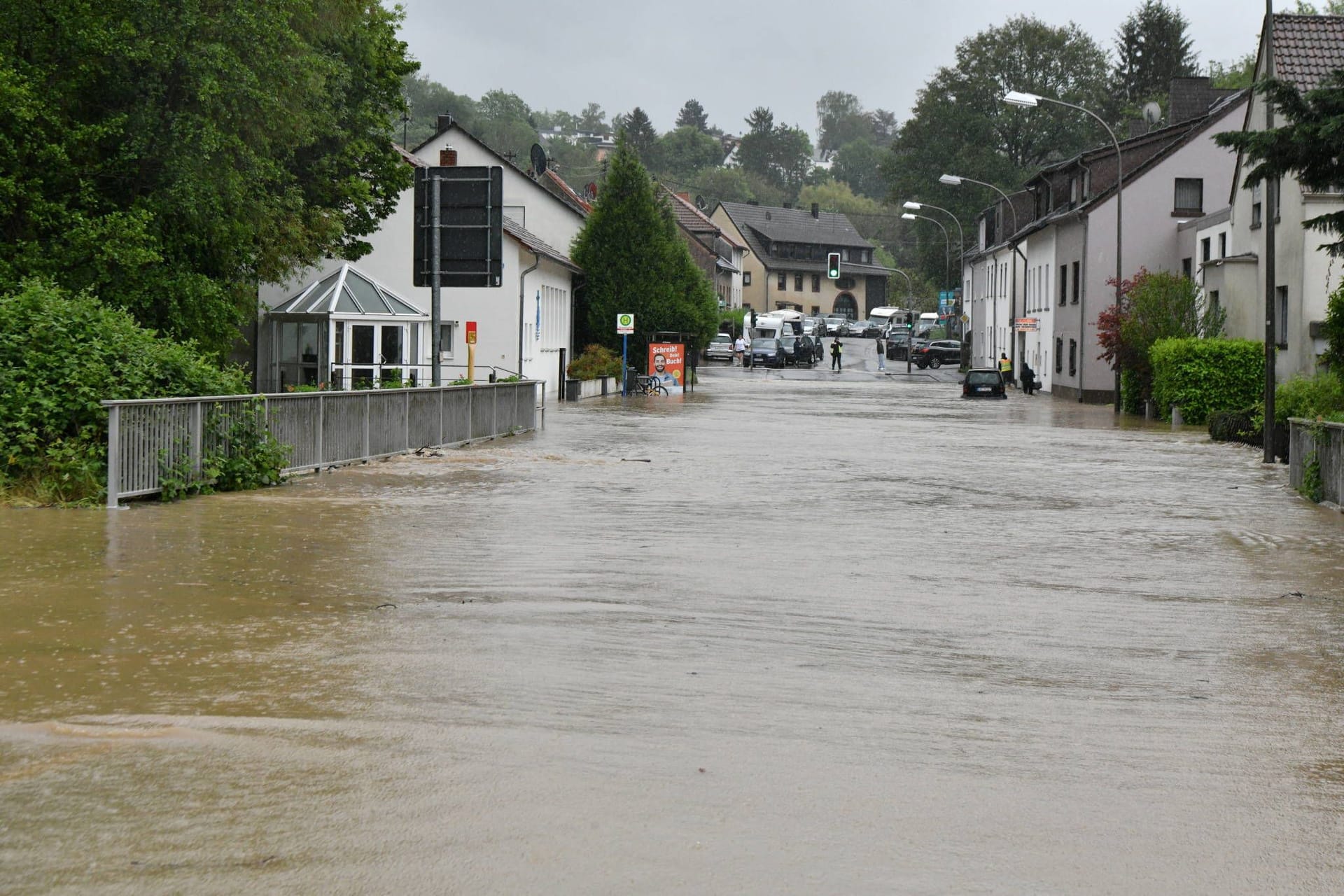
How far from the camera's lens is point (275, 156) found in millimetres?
33750

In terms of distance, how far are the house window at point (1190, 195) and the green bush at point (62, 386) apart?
4499 centimetres

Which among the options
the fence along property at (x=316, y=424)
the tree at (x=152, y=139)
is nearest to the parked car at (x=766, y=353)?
the fence along property at (x=316, y=424)

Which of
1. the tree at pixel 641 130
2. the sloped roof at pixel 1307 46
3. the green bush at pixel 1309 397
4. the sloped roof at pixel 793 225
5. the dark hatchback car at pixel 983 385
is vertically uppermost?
the tree at pixel 641 130

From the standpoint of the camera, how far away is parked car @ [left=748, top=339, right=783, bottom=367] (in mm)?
91000

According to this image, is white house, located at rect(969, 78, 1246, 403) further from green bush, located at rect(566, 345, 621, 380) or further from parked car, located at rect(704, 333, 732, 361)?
parked car, located at rect(704, 333, 732, 361)

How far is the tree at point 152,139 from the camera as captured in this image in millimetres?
27594

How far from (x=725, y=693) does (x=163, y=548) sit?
21.7ft

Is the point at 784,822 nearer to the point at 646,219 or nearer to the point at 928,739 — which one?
the point at 928,739

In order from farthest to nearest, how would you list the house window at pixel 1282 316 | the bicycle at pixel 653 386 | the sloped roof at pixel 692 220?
the sloped roof at pixel 692 220, the bicycle at pixel 653 386, the house window at pixel 1282 316

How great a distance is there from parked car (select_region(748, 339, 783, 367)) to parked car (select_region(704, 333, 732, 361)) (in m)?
5.37

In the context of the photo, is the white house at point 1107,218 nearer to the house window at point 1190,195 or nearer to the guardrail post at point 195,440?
the house window at point 1190,195

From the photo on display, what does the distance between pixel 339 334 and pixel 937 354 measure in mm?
57320

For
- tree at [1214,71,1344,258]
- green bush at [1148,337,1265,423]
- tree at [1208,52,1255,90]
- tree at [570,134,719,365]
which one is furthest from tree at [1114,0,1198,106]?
tree at [1214,71,1344,258]

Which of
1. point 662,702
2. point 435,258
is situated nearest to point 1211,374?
point 435,258
